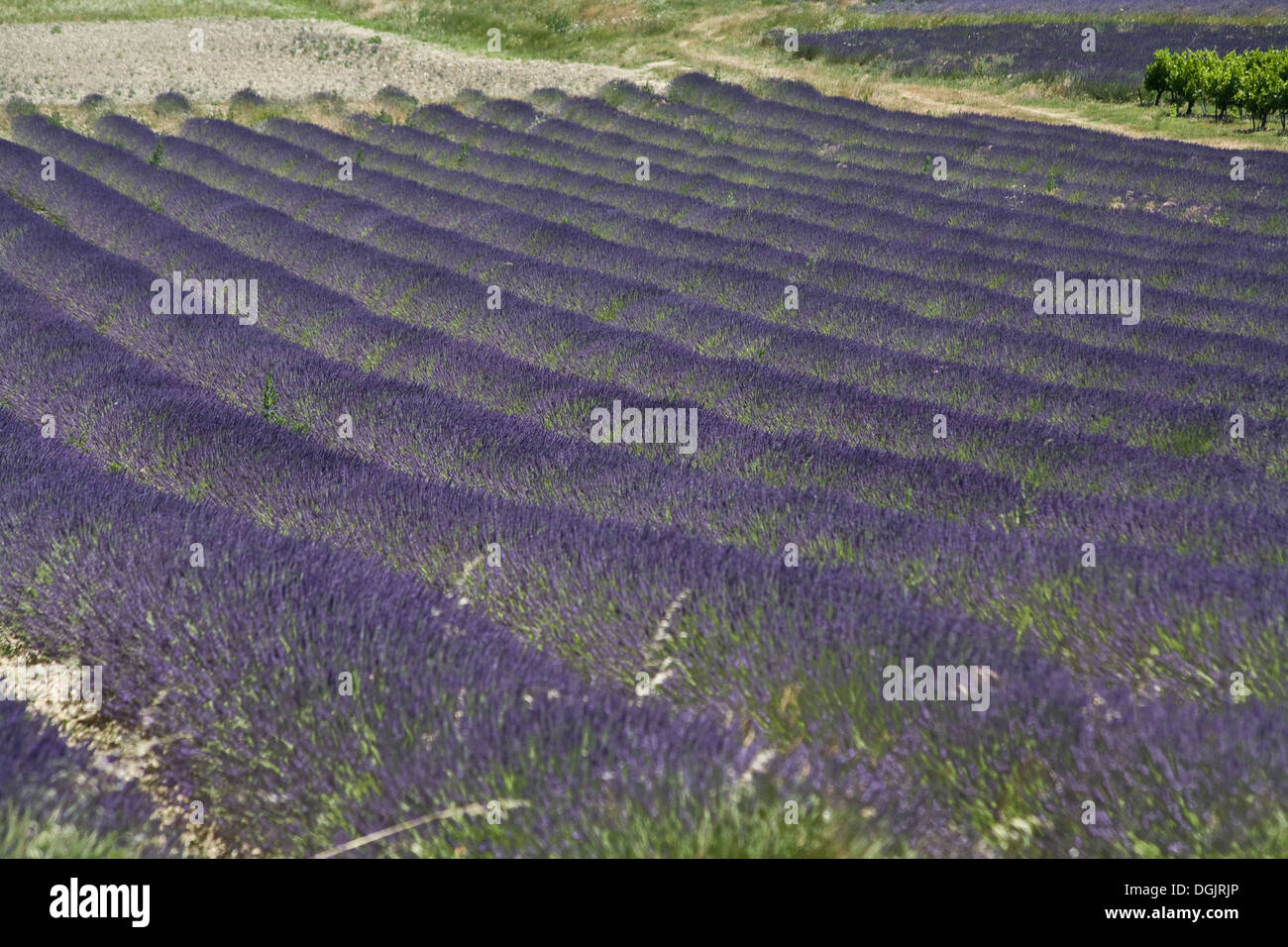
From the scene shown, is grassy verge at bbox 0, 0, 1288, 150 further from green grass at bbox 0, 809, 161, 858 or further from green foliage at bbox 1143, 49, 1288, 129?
green grass at bbox 0, 809, 161, 858

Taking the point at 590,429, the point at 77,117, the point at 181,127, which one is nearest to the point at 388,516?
the point at 590,429

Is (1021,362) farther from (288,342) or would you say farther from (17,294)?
(17,294)

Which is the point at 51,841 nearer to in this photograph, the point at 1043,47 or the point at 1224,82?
the point at 1224,82

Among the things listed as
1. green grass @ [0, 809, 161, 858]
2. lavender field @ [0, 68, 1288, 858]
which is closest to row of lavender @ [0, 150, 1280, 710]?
lavender field @ [0, 68, 1288, 858]

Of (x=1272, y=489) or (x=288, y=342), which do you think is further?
A: (x=288, y=342)

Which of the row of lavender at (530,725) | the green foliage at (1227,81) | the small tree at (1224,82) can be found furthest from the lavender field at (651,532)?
the small tree at (1224,82)

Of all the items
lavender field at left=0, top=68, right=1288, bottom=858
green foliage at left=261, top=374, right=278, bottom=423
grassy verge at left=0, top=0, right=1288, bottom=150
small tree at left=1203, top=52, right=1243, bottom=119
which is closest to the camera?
lavender field at left=0, top=68, right=1288, bottom=858

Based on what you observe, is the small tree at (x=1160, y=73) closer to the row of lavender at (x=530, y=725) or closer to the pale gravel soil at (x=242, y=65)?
the pale gravel soil at (x=242, y=65)

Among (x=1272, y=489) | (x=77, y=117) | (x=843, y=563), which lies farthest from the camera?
(x=77, y=117)
